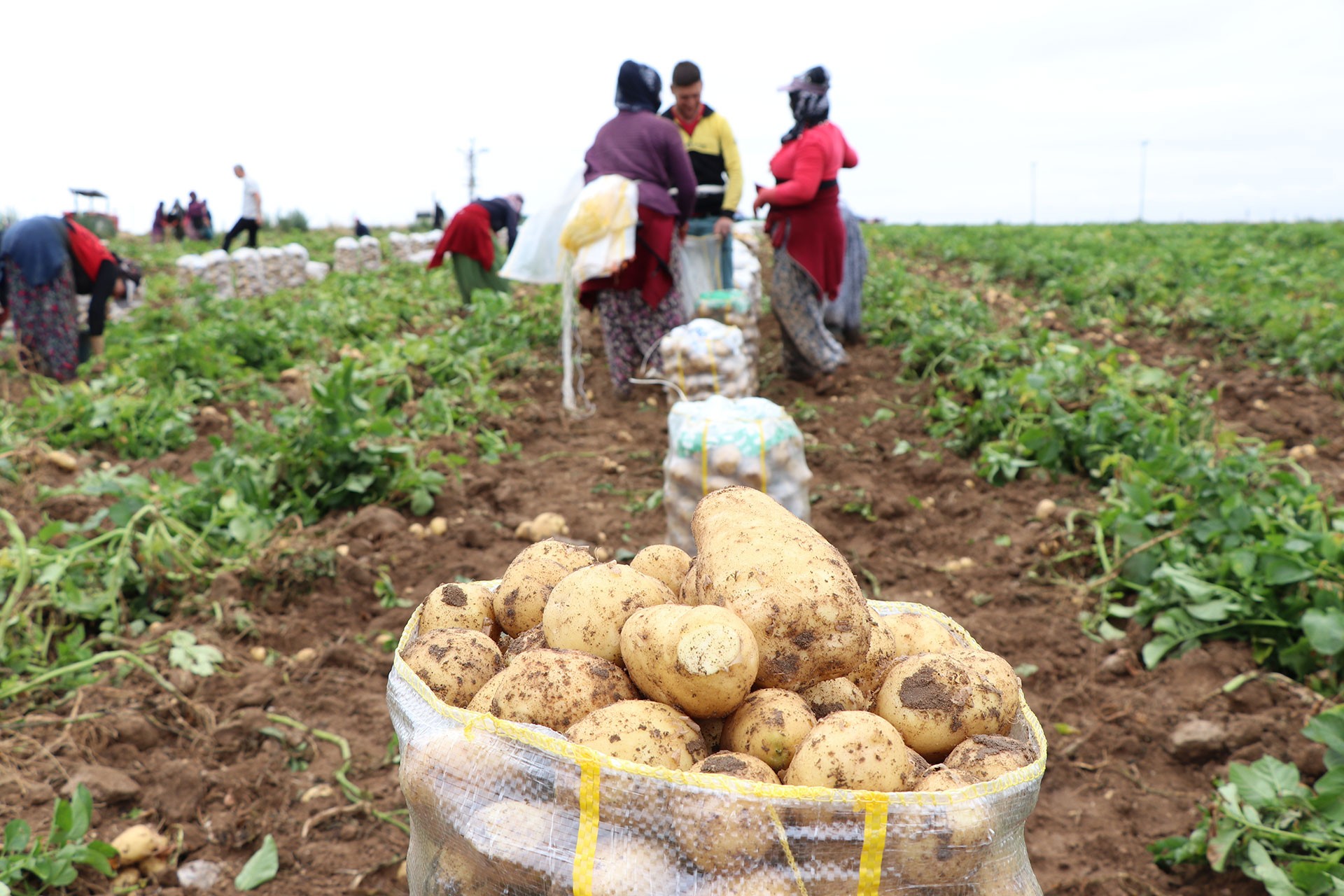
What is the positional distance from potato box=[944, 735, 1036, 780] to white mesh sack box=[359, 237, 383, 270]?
1850 cm

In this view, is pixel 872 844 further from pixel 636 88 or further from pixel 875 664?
pixel 636 88

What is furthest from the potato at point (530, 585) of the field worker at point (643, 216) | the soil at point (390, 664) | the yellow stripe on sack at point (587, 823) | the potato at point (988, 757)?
the field worker at point (643, 216)

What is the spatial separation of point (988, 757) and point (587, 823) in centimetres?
54

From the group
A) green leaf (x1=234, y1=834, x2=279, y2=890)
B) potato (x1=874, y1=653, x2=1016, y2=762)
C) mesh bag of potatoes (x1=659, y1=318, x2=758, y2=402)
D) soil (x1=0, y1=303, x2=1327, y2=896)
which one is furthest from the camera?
mesh bag of potatoes (x1=659, y1=318, x2=758, y2=402)

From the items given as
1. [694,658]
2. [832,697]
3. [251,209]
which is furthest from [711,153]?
[251,209]

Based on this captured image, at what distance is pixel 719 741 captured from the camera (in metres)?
1.39

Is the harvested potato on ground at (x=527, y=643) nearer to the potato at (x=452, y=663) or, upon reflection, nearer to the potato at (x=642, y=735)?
the potato at (x=452, y=663)

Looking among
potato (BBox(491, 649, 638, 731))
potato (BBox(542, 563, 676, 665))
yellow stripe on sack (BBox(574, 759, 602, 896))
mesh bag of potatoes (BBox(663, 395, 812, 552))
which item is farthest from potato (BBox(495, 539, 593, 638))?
mesh bag of potatoes (BBox(663, 395, 812, 552))

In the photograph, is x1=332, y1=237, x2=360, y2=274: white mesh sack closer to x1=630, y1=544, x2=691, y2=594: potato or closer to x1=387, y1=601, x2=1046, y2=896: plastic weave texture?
x1=630, y1=544, x2=691, y2=594: potato

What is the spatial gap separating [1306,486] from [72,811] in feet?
13.1

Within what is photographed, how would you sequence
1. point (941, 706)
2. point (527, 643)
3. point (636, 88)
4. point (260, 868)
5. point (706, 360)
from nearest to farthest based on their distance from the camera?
1. point (941, 706)
2. point (527, 643)
3. point (260, 868)
4. point (706, 360)
5. point (636, 88)

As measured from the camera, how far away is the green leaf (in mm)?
2162

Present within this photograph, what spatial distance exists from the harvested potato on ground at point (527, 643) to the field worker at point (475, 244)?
323 inches

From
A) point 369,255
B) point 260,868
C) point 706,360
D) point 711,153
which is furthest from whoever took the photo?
point 369,255
